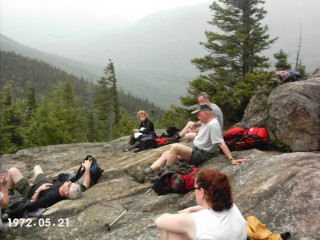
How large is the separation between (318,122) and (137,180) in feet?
17.9

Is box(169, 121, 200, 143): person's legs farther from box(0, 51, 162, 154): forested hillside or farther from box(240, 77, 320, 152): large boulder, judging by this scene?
box(0, 51, 162, 154): forested hillside

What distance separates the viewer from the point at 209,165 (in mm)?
8141

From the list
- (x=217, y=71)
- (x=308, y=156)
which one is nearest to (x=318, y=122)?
(x=308, y=156)

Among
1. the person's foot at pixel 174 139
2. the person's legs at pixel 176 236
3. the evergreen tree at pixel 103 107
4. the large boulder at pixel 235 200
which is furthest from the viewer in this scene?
the evergreen tree at pixel 103 107

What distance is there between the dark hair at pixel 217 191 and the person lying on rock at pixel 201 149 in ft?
12.7

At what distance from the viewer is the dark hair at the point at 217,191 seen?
3701 mm

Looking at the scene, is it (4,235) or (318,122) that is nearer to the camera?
(4,235)

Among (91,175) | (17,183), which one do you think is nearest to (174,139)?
(91,175)

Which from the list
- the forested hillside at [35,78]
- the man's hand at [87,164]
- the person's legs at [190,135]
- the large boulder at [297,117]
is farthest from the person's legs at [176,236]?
the forested hillside at [35,78]

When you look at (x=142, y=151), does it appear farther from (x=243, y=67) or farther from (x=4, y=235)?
(x=243, y=67)

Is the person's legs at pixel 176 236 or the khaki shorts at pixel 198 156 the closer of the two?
the person's legs at pixel 176 236

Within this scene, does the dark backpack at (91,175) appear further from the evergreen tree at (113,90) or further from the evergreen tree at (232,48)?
the evergreen tree at (113,90)

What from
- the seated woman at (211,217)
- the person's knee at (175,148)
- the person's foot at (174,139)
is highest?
the seated woman at (211,217)

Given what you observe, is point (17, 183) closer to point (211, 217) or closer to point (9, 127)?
point (211, 217)
